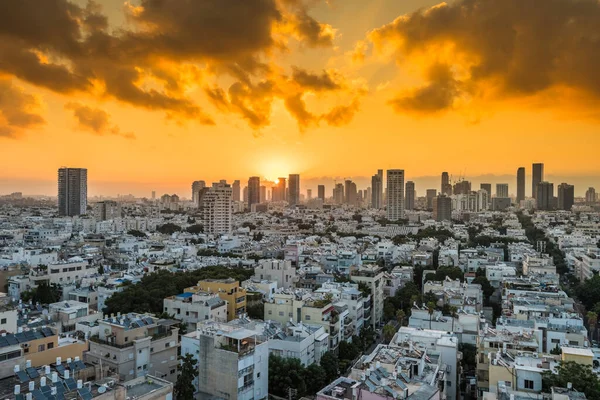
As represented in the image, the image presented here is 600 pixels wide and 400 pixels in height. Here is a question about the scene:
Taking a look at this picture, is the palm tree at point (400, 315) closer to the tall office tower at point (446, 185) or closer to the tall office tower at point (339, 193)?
the tall office tower at point (446, 185)

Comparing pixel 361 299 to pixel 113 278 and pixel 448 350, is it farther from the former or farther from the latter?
pixel 113 278

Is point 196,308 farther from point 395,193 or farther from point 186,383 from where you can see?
point 395,193

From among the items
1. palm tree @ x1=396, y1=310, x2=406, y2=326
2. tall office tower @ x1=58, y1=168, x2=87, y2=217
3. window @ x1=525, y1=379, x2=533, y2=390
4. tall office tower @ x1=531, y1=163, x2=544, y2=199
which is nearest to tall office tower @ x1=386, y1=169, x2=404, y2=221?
tall office tower @ x1=58, y1=168, x2=87, y2=217

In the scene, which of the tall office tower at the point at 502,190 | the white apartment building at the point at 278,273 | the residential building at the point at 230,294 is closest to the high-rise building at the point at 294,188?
the tall office tower at the point at 502,190

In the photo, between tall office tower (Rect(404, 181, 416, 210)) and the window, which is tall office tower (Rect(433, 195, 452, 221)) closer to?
tall office tower (Rect(404, 181, 416, 210))

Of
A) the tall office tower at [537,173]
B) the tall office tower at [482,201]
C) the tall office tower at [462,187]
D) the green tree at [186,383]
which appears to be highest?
the tall office tower at [537,173]

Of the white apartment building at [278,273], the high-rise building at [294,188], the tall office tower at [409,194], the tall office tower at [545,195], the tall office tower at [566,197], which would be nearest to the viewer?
the white apartment building at [278,273]
